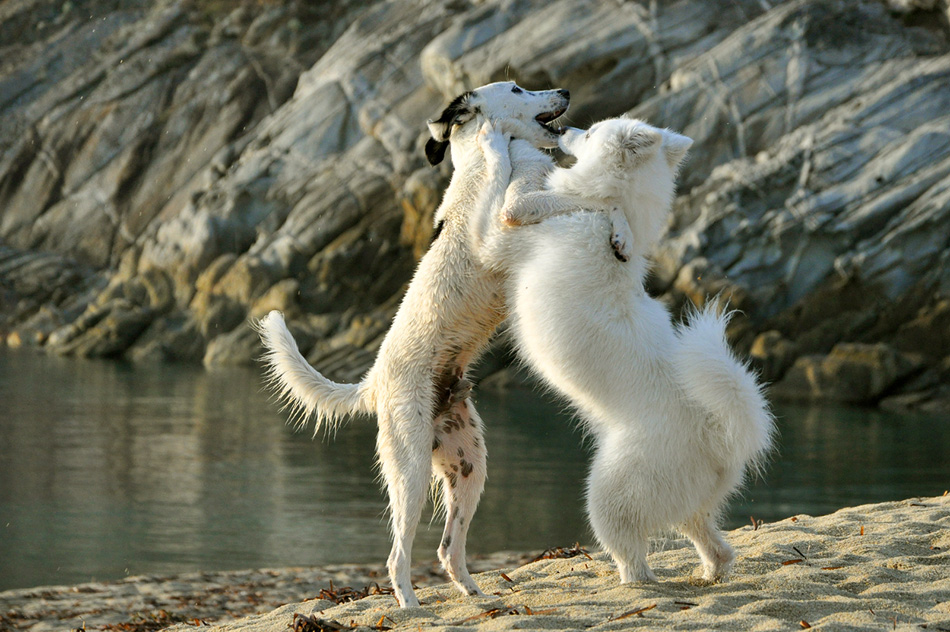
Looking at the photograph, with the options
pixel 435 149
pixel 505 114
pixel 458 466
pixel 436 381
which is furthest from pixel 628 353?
pixel 435 149

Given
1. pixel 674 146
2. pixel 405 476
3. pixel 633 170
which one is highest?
pixel 674 146

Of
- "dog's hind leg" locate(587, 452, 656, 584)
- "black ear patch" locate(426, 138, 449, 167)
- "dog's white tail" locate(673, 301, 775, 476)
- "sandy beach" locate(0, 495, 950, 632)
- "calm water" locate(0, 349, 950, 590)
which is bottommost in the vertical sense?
"calm water" locate(0, 349, 950, 590)

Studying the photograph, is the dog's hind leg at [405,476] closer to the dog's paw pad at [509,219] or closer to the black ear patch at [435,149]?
the dog's paw pad at [509,219]

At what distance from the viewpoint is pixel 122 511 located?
10.7 metres

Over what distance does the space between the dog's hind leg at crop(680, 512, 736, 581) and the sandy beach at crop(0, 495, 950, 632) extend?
0.07 meters

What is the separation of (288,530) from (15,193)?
108ft

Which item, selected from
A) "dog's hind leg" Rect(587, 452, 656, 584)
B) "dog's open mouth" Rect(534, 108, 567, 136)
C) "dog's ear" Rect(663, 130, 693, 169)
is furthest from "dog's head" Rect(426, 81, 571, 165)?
"dog's hind leg" Rect(587, 452, 656, 584)

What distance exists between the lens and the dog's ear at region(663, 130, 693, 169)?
5.30 metres

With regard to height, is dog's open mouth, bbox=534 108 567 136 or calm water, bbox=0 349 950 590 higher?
dog's open mouth, bbox=534 108 567 136

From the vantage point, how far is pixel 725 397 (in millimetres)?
4738

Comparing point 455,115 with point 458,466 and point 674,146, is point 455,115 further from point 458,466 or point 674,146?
point 458,466

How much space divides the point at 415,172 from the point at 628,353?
22.6 m

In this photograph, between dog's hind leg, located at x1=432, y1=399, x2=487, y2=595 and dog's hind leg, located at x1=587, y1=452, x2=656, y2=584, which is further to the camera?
dog's hind leg, located at x1=432, y1=399, x2=487, y2=595

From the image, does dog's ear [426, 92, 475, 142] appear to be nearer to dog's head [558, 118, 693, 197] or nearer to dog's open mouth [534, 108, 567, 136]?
dog's open mouth [534, 108, 567, 136]
